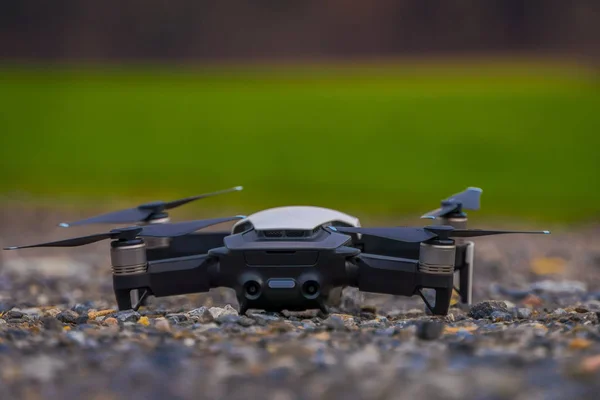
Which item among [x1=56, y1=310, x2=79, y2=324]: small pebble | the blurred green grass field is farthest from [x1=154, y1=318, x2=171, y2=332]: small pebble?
the blurred green grass field

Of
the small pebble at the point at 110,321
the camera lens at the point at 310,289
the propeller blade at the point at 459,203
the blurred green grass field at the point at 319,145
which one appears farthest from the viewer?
the blurred green grass field at the point at 319,145

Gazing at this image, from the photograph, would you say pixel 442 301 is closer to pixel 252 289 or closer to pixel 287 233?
pixel 287 233

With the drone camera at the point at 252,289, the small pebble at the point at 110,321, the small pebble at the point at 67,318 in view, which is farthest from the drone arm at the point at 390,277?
the small pebble at the point at 67,318

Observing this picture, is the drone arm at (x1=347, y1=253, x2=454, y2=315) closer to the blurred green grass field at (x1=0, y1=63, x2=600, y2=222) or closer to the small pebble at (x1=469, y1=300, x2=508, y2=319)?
the small pebble at (x1=469, y1=300, x2=508, y2=319)

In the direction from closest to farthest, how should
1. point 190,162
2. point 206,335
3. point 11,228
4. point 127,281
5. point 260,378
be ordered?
point 260,378 < point 206,335 < point 127,281 < point 11,228 < point 190,162

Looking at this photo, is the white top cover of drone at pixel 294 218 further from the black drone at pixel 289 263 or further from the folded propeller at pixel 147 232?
the folded propeller at pixel 147 232

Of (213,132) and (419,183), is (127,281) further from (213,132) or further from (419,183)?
(213,132)

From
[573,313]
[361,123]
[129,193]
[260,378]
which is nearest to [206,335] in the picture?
[260,378]
